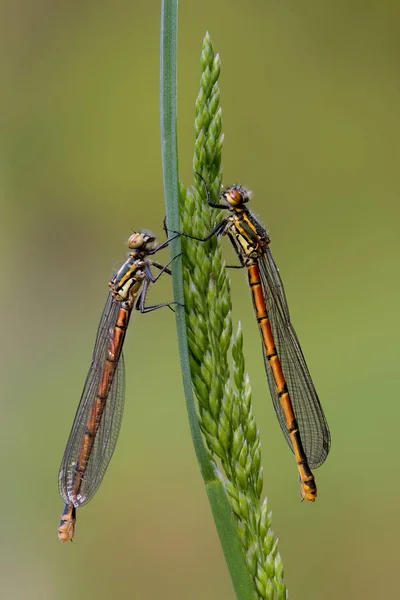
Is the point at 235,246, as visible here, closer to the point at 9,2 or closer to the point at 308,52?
the point at 308,52

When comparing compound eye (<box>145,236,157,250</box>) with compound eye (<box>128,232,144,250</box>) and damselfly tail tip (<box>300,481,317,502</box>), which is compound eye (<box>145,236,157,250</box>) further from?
damselfly tail tip (<box>300,481,317,502</box>)

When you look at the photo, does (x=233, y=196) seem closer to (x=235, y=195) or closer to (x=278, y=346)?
(x=235, y=195)

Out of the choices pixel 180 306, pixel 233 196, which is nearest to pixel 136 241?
pixel 233 196

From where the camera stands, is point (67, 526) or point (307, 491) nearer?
point (307, 491)

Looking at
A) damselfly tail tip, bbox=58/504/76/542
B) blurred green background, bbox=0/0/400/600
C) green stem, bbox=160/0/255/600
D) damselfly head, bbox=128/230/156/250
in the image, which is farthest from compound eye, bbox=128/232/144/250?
blurred green background, bbox=0/0/400/600

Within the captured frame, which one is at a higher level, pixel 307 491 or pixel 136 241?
pixel 136 241

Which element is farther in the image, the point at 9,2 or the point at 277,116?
the point at 9,2

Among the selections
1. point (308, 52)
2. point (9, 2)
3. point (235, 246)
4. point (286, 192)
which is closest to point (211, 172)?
point (235, 246)
